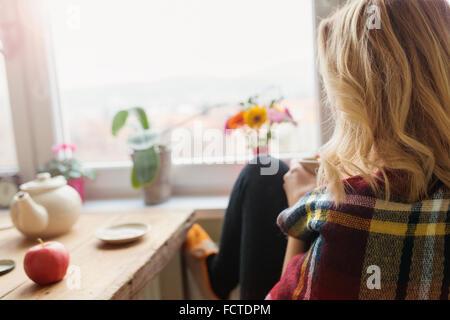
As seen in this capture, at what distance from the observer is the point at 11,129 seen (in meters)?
1.47

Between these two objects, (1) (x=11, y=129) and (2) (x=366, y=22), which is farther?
(1) (x=11, y=129)

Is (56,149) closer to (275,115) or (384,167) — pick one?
(275,115)

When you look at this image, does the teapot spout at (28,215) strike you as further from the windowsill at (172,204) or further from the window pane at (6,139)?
the window pane at (6,139)

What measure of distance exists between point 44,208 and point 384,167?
71cm

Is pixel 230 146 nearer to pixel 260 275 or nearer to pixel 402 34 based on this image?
A: pixel 260 275

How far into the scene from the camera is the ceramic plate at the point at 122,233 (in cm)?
89

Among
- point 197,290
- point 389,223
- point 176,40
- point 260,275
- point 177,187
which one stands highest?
point 176,40

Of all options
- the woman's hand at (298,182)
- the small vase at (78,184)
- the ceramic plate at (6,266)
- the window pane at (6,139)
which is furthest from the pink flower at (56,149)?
the woman's hand at (298,182)

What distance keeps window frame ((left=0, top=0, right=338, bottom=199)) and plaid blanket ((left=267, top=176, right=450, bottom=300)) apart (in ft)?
2.26

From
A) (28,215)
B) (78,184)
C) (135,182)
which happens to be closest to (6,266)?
(28,215)

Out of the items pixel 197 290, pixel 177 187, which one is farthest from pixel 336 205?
pixel 177 187

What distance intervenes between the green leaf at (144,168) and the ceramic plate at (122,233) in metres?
0.26

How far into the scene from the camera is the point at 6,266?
0.78 metres

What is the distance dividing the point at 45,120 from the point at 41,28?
31 centimetres
